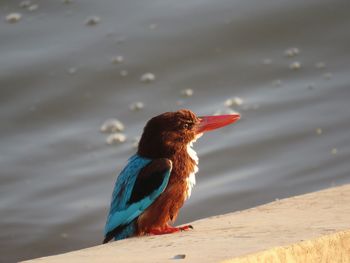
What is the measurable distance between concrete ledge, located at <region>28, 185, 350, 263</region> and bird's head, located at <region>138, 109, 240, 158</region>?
0.30m

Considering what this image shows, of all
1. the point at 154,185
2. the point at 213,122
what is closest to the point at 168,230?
the point at 154,185

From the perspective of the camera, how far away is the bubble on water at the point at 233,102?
5.73 meters

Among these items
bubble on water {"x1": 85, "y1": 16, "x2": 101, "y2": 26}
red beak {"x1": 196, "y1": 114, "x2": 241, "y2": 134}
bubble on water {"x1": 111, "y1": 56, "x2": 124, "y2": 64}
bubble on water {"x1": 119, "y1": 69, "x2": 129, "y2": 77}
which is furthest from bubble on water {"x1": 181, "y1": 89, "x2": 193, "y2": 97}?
red beak {"x1": 196, "y1": 114, "x2": 241, "y2": 134}

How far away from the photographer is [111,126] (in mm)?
5723

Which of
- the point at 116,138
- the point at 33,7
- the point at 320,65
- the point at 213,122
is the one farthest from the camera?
the point at 33,7

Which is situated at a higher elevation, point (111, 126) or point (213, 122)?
point (111, 126)

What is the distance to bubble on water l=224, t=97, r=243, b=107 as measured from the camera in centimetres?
573

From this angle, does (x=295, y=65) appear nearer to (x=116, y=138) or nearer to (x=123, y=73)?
(x=123, y=73)

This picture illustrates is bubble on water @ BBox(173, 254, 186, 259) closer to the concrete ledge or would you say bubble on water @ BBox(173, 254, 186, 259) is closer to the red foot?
the concrete ledge

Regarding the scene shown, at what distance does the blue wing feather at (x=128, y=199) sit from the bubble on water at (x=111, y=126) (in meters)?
2.45

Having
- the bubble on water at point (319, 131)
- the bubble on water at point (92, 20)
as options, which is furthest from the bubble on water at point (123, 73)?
the bubble on water at point (319, 131)

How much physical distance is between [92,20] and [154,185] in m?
3.50

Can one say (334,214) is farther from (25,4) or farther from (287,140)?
(25,4)

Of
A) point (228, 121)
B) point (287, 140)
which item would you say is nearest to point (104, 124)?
point (287, 140)
